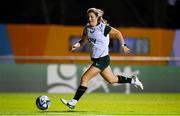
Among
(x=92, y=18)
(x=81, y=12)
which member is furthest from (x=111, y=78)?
(x=81, y=12)

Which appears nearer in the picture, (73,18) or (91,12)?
(91,12)

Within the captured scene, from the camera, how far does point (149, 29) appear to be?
3397cm

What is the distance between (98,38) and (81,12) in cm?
2122

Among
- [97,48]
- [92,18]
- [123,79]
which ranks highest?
[92,18]

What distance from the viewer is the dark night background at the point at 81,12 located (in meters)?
35.6

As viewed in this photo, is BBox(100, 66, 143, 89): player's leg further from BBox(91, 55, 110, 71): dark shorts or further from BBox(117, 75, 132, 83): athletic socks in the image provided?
BBox(91, 55, 110, 71): dark shorts

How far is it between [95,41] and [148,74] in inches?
413

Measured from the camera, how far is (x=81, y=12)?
1426 inches

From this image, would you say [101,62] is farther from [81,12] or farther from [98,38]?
[81,12]

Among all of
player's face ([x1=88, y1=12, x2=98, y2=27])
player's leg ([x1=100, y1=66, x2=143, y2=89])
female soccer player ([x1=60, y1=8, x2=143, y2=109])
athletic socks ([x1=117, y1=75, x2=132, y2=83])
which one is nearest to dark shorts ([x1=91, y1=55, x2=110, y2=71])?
female soccer player ([x1=60, y1=8, x2=143, y2=109])

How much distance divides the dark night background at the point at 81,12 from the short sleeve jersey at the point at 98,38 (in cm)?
2031

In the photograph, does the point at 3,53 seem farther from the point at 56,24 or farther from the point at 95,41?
the point at 95,41

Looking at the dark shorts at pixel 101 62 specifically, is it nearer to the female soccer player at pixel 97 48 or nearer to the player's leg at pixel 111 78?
the female soccer player at pixel 97 48

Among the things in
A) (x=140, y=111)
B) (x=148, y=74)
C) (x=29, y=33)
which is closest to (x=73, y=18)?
(x=29, y=33)
